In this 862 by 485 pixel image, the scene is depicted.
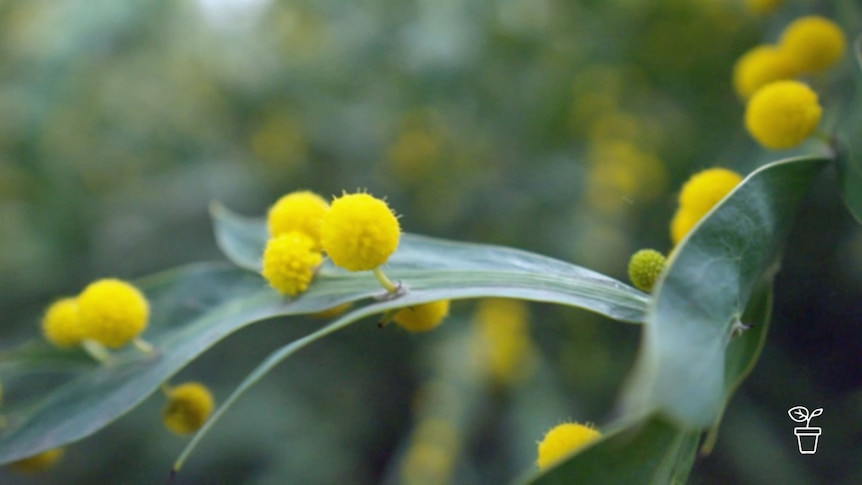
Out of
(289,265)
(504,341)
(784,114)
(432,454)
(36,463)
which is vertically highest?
(784,114)

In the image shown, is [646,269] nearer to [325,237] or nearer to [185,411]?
[325,237]

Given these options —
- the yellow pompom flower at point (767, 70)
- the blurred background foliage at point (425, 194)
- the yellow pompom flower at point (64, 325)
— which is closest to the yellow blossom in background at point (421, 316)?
the yellow pompom flower at point (64, 325)

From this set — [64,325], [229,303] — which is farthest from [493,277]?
[64,325]

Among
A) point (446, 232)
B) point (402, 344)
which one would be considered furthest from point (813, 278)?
point (402, 344)

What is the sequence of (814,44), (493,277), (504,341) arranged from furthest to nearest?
(504,341)
(814,44)
(493,277)

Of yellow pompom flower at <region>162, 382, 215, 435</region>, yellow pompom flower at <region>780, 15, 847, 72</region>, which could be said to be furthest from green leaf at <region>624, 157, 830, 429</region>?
yellow pompom flower at <region>162, 382, 215, 435</region>

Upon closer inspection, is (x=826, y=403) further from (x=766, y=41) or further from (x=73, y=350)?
(x=73, y=350)

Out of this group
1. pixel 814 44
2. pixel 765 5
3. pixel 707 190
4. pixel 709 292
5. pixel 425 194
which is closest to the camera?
pixel 709 292
